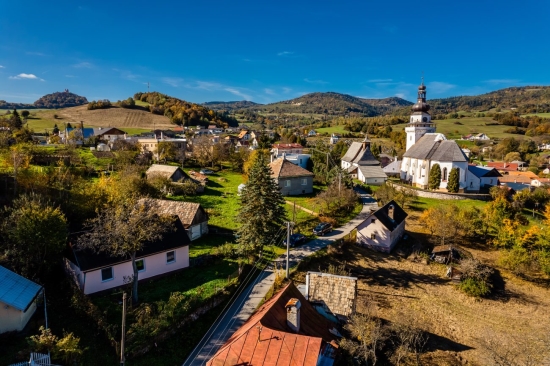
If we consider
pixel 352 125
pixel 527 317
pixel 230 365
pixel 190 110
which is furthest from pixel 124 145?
pixel 352 125

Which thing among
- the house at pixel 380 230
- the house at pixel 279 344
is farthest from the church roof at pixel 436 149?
the house at pixel 279 344

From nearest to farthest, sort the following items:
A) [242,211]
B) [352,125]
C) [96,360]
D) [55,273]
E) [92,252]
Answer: [96,360], [92,252], [55,273], [242,211], [352,125]

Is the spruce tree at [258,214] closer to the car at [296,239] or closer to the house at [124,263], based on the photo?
the car at [296,239]

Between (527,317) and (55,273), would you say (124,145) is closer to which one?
(55,273)

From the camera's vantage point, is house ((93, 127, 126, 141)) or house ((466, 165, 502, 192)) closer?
house ((466, 165, 502, 192))

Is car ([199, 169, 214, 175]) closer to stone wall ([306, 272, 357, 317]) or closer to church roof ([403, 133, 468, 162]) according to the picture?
Result: church roof ([403, 133, 468, 162])

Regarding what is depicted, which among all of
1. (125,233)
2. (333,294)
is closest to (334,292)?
(333,294)

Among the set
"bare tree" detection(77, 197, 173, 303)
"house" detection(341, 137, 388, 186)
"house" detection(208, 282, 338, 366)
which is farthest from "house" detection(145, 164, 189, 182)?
"house" detection(208, 282, 338, 366)
